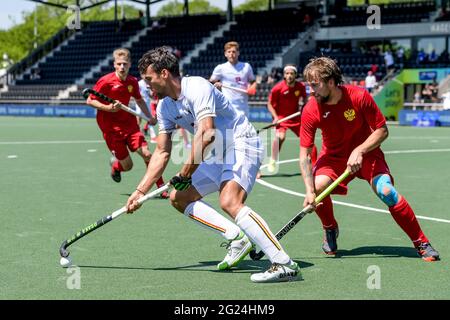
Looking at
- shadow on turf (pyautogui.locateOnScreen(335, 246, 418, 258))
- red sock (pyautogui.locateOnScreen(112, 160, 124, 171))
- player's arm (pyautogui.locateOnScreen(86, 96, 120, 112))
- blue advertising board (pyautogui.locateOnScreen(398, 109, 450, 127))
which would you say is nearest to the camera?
shadow on turf (pyautogui.locateOnScreen(335, 246, 418, 258))

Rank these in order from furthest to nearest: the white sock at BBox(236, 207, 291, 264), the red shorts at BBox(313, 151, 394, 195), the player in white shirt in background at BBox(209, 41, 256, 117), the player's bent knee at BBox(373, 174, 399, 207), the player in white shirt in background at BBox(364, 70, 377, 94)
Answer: the player in white shirt in background at BBox(364, 70, 377, 94)
the player in white shirt in background at BBox(209, 41, 256, 117)
the red shorts at BBox(313, 151, 394, 195)
the player's bent knee at BBox(373, 174, 399, 207)
the white sock at BBox(236, 207, 291, 264)

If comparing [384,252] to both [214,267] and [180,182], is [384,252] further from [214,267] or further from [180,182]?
[180,182]

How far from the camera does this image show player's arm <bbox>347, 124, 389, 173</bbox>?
686 centimetres

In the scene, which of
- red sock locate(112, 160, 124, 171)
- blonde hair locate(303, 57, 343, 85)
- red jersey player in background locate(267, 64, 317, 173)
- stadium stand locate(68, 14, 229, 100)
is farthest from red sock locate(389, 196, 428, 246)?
stadium stand locate(68, 14, 229, 100)

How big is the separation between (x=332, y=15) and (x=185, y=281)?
3887cm

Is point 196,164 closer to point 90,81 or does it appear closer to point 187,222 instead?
point 187,222

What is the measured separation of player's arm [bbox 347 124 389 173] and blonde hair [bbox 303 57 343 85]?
0.60 m

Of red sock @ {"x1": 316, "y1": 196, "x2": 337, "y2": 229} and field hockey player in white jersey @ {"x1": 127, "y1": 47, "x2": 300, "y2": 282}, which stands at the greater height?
field hockey player in white jersey @ {"x1": 127, "y1": 47, "x2": 300, "y2": 282}

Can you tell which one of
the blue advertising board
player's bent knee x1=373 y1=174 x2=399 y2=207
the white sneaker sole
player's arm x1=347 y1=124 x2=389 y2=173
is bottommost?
the blue advertising board

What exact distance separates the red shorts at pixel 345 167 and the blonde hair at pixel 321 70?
0.84m

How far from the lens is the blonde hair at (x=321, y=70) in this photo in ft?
22.1

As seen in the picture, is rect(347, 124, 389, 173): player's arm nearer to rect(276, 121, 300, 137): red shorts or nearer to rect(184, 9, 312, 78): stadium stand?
rect(276, 121, 300, 137): red shorts

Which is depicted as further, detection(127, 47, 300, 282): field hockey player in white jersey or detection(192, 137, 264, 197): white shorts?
detection(192, 137, 264, 197): white shorts

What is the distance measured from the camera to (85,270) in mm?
6699
